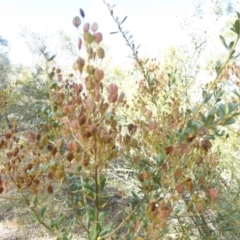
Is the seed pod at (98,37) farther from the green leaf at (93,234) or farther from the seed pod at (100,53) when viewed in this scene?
the green leaf at (93,234)

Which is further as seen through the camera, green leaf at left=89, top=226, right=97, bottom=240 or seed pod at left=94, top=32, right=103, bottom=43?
green leaf at left=89, top=226, right=97, bottom=240

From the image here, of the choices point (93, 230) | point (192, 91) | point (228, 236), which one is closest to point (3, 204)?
Result: point (192, 91)

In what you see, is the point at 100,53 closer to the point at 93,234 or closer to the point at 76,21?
the point at 76,21

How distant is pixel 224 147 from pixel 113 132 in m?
2.46

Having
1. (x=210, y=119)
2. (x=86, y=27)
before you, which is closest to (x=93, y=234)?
(x=210, y=119)

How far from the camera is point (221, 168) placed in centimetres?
288

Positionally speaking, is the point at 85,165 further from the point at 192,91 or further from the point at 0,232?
the point at 0,232

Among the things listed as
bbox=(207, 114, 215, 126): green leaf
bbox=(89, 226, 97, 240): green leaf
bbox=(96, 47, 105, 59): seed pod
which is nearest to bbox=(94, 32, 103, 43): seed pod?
bbox=(96, 47, 105, 59): seed pod

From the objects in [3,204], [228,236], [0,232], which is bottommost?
[228,236]

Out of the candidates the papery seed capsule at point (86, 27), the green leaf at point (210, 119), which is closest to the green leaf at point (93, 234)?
the green leaf at point (210, 119)

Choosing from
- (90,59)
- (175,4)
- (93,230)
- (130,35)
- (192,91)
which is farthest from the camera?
(175,4)

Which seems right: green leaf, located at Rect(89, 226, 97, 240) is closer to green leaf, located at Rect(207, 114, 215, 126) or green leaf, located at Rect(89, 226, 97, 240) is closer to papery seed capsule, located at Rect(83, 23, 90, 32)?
green leaf, located at Rect(207, 114, 215, 126)

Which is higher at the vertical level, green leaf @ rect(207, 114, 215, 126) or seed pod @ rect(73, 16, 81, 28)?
seed pod @ rect(73, 16, 81, 28)

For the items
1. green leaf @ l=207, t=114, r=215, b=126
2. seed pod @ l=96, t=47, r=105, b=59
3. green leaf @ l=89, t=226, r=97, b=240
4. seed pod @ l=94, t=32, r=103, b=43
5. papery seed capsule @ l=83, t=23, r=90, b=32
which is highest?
papery seed capsule @ l=83, t=23, r=90, b=32
